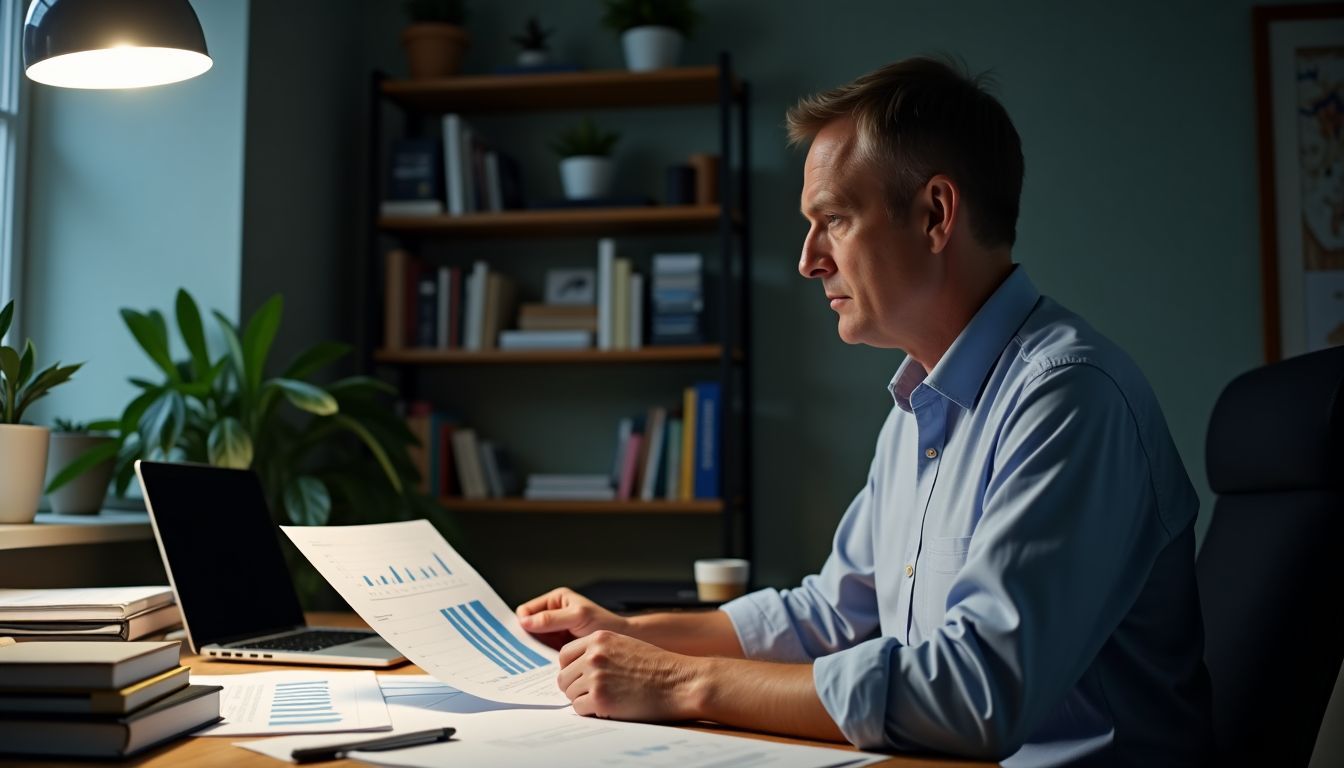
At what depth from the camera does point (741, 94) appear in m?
3.36

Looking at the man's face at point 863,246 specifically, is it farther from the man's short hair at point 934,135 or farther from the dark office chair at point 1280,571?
the dark office chair at point 1280,571

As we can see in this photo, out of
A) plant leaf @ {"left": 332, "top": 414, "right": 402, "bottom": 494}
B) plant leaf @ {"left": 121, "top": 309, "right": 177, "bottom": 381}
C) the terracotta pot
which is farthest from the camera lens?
the terracotta pot

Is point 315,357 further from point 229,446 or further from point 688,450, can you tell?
point 688,450

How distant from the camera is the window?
8.56 ft

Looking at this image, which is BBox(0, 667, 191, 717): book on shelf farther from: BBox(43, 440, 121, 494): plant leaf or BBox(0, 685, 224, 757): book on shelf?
BBox(43, 440, 121, 494): plant leaf

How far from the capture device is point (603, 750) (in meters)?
0.93

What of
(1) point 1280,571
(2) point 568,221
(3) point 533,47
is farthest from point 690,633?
(3) point 533,47

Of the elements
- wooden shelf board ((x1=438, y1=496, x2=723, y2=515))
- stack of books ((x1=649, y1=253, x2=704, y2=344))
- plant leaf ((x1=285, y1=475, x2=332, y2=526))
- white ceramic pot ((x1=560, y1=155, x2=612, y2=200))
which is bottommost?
wooden shelf board ((x1=438, y1=496, x2=723, y2=515))

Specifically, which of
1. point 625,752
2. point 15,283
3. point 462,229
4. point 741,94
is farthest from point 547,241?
point 625,752

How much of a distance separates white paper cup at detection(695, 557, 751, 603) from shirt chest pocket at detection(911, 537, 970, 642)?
1.04m

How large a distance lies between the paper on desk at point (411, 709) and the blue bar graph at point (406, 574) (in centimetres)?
11

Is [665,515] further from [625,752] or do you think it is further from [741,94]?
[625,752]

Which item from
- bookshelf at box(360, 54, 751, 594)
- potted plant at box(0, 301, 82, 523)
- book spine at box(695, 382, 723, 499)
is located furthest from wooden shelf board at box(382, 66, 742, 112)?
potted plant at box(0, 301, 82, 523)

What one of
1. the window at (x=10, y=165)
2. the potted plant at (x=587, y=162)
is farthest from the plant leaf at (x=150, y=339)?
the potted plant at (x=587, y=162)
